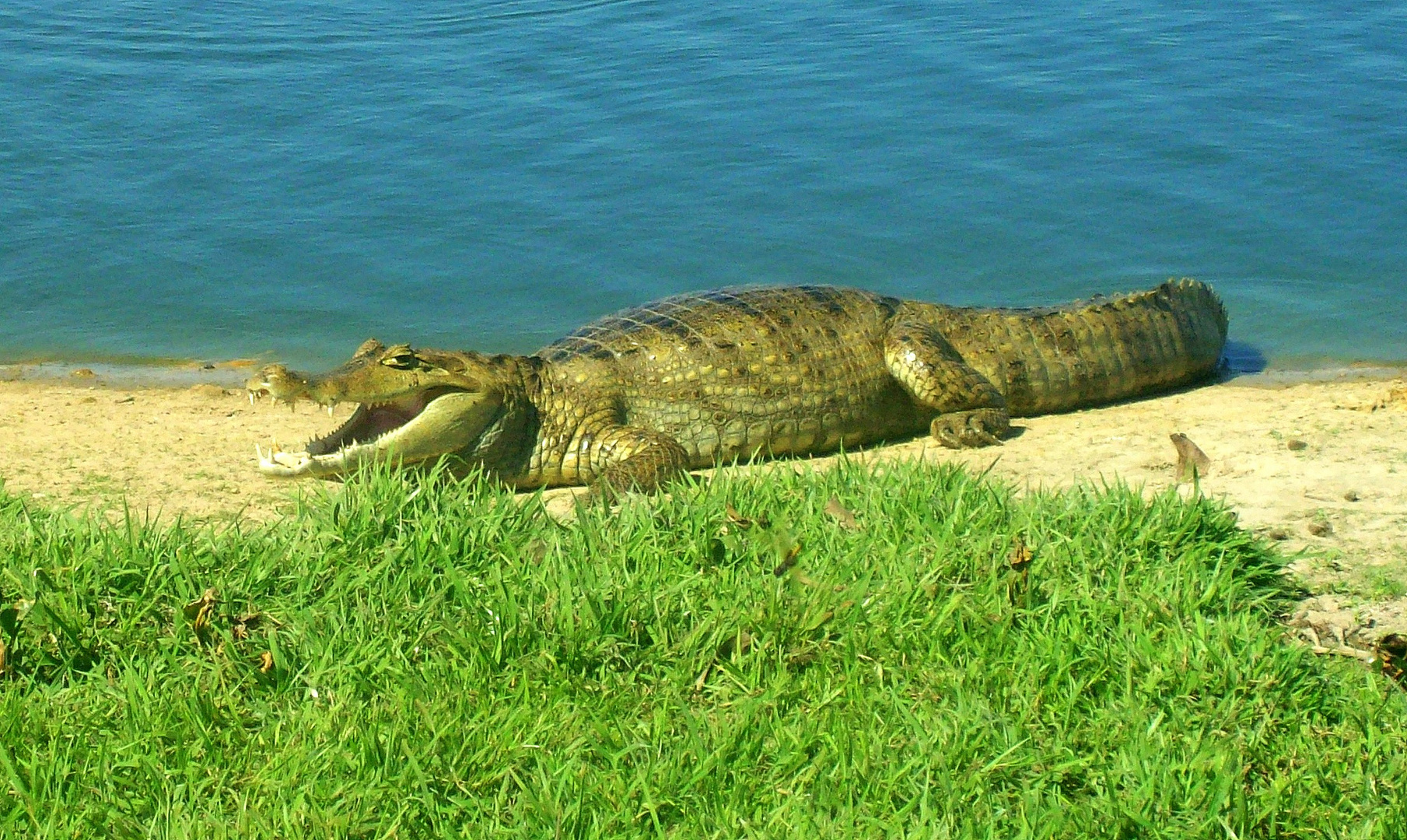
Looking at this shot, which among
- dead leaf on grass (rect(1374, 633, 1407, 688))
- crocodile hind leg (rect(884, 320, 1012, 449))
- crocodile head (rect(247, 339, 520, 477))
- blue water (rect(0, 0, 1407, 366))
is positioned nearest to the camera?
dead leaf on grass (rect(1374, 633, 1407, 688))

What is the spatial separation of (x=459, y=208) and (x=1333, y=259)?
18.3 feet

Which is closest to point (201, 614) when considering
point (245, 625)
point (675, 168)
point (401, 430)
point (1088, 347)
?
point (245, 625)

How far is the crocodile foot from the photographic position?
20.0ft

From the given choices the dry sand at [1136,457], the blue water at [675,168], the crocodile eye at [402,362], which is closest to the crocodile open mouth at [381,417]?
the crocodile eye at [402,362]

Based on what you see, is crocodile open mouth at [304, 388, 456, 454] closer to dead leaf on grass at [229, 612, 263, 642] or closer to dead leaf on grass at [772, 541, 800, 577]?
dead leaf on grass at [229, 612, 263, 642]

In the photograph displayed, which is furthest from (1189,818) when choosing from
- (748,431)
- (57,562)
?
(748,431)

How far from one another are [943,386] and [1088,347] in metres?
0.88

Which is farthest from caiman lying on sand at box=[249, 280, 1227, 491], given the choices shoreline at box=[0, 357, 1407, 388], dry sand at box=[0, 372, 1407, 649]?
shoreline at box=[0, 357, 1407, 388]

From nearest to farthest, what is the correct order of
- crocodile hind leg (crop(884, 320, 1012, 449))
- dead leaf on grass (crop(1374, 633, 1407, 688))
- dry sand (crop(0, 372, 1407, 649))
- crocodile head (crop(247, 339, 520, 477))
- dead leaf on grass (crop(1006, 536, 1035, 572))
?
dead leaf on grass (crop(1374, 633, 1407, 688))
dead leaf on grass (crop(1006, 536, 1035, 572))
dry sand (crop(0, 372, 1407, 649))
crocodile head (crop(247, 339, 520, 477))
crocodile hind leg (crop(884, 320, 1012, 449))

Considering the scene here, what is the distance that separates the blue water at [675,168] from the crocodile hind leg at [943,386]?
243 cm

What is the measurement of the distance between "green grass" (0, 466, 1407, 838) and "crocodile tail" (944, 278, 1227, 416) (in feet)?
7.57

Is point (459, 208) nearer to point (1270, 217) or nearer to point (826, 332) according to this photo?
point (826, 332)

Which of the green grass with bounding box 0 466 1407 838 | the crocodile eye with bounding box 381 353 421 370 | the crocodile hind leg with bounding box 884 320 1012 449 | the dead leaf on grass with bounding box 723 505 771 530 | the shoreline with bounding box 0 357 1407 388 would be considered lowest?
the shoreline with bounding box 0 357 1407 388

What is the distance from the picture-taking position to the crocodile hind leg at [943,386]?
20.4 ft
